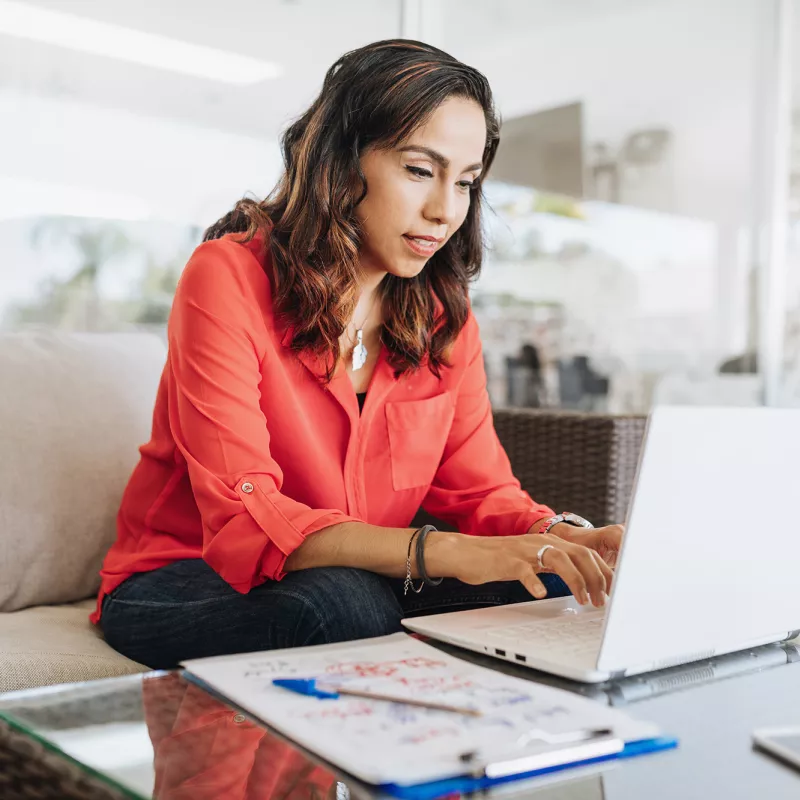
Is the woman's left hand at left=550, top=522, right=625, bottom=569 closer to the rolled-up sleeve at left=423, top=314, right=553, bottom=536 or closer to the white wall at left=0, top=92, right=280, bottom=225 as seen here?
the rolled-up sleeve at left=423, top=314, right=553, bottom=536

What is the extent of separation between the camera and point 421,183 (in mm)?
1512

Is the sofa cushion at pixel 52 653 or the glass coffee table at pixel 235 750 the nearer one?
the glass coffee table at pixel 235 750

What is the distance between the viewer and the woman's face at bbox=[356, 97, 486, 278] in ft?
4.91

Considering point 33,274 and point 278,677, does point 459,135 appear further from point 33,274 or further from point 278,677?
point 33,274

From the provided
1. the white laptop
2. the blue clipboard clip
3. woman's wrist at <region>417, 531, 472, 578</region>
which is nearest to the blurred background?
woman's wrist at <region>417, 531, 472, 578</region>

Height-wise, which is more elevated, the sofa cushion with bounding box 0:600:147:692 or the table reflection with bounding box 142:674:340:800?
the table reflection with bounding box 142:674:340:800

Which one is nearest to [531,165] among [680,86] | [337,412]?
[680,86]

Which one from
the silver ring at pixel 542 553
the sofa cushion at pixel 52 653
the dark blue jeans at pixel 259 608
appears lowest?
the sofa cushion at pixel 52 653

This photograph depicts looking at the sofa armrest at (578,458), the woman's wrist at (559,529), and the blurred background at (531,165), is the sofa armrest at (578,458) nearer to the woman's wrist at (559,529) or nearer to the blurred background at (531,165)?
the woman's wrist at (559,529)

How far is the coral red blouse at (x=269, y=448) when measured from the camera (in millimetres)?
1285

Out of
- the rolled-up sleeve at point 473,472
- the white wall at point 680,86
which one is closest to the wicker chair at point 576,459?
the rolled-up sleeve at point 473,472

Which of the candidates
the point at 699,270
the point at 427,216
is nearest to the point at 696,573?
the point at 427,216

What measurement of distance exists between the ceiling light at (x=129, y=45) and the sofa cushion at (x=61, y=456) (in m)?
0.92

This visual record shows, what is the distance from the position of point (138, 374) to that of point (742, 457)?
1.25 m
